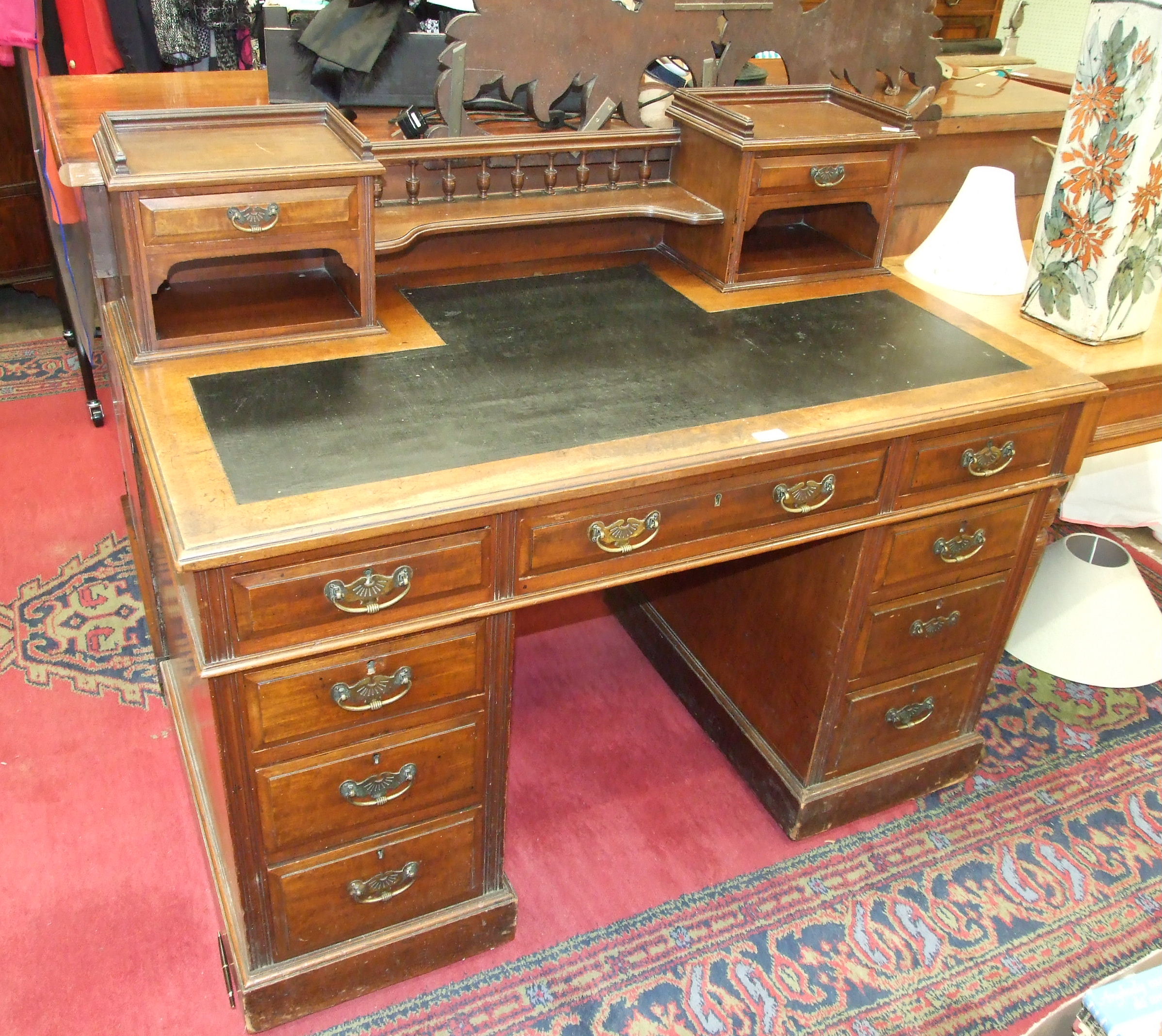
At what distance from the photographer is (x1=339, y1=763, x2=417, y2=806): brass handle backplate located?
151cm

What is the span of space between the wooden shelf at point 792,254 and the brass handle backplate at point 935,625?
2.24 ft

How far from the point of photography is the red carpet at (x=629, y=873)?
1737 millimetres

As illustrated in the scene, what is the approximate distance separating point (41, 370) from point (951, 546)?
9.94 ft

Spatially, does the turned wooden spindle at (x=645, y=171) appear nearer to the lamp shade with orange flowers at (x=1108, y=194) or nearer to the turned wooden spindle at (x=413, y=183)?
the turned wooden spindle at (x=413, y=183)

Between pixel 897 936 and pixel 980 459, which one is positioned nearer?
pixel 980 459

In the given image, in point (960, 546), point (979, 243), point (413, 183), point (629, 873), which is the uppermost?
point (413, 183)

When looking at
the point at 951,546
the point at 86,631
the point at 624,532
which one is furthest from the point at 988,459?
the point at 86,631

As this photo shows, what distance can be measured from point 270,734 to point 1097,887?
157 centimetres

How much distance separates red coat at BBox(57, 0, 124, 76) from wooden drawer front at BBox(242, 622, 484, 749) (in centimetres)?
233

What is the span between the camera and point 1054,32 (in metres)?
4.54

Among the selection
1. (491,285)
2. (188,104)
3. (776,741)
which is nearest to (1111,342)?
(776,741)

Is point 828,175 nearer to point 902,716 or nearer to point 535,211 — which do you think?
point 535,211

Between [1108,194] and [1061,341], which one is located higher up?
[1108,194]

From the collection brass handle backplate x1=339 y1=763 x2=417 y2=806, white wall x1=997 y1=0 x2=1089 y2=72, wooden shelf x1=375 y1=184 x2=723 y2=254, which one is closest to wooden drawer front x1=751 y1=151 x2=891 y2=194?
wooden shelf x1=375 y1=184 x2=723 y2=254
